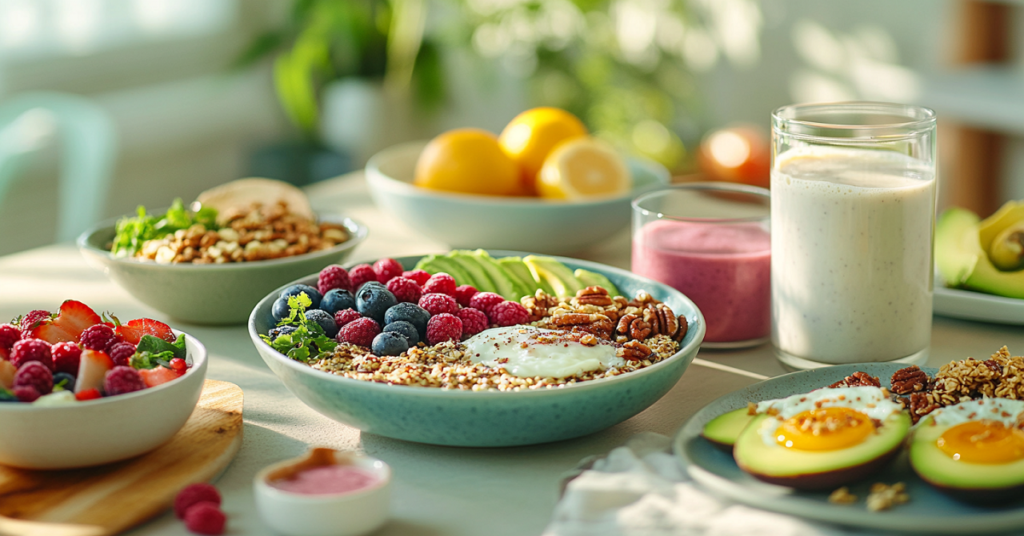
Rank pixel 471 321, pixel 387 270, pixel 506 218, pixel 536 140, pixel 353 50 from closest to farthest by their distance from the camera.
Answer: pixel 471 321, pixel 387 270, pixel 506 218, pixel 536 140, pixel 353 50

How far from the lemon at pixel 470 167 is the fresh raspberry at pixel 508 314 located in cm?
55

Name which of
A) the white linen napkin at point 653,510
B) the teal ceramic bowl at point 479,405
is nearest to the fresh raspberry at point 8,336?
the teal ceramic bowl at point 479,405

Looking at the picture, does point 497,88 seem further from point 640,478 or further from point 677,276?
point 640,478

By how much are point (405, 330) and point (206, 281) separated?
37cm

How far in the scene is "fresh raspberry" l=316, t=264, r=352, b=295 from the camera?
108 cm

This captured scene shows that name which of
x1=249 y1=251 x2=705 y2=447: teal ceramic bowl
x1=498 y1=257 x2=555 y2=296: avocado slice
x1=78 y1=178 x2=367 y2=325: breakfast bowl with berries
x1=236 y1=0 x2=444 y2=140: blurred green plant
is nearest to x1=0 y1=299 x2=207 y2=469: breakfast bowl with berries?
x1=249 y1=251 x2=705 y2=447: teal ceramic bowl

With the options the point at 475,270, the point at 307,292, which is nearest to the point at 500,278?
the point at 475,270

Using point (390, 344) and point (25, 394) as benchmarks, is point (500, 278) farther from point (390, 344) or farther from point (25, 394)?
point (25, 394)

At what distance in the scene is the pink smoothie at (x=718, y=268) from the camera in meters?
1.15

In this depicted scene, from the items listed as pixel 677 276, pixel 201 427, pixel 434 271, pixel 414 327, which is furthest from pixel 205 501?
pixel 677 276

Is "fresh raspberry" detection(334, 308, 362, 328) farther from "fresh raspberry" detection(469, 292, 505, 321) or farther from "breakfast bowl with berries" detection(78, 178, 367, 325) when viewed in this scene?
"breakfast bowl with berries" detection(78, 178, 367, 325)

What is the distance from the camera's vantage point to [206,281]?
120 cm

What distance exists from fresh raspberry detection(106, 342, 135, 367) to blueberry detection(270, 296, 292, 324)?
0.18 metres

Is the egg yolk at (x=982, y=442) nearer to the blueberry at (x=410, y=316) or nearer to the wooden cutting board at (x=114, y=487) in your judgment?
the blueberry at (x=410, y=316)
